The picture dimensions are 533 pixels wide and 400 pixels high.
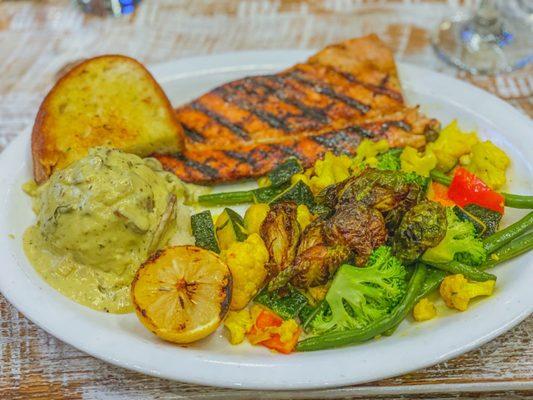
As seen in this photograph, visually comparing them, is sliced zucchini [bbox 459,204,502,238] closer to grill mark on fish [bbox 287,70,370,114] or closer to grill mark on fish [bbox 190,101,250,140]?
grill mark on fish [bbox 287,70,370,114]

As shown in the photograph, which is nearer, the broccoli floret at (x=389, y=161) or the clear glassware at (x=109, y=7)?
Answer: the broccoli floret at (x=389, y=161)

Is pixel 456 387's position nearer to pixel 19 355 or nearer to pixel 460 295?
pixel 460 295

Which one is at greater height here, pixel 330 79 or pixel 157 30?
pixel 330 79

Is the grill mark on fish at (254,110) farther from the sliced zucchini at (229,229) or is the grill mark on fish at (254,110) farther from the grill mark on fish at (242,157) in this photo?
the sliced zucchini at (229,229)

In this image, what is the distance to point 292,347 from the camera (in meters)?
2.84

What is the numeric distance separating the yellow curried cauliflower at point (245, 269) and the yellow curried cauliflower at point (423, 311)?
29.3 inches

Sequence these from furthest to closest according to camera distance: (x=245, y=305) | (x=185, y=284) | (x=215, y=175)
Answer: (x=215, y=175) < (x=245, y=305) < (x=185, y=284)

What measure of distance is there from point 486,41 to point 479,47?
109 millimetres

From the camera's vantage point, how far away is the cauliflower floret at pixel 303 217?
3252 millimetres

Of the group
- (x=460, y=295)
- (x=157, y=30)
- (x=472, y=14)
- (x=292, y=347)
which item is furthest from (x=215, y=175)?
(x=472, y=14)

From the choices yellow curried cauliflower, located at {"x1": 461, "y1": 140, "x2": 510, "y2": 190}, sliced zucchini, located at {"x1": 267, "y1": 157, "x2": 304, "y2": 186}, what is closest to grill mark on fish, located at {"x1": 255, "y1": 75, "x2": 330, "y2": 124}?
sliced zucchini, located at {"x1": 267, "y1": 157, "x2": 304, "y2": 186}

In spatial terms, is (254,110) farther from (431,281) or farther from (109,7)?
(109,7)

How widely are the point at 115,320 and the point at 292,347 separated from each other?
0.88m

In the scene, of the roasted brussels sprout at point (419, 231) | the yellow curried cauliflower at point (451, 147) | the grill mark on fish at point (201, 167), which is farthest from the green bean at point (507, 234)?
the grill mark on fish at point (201, 167)
